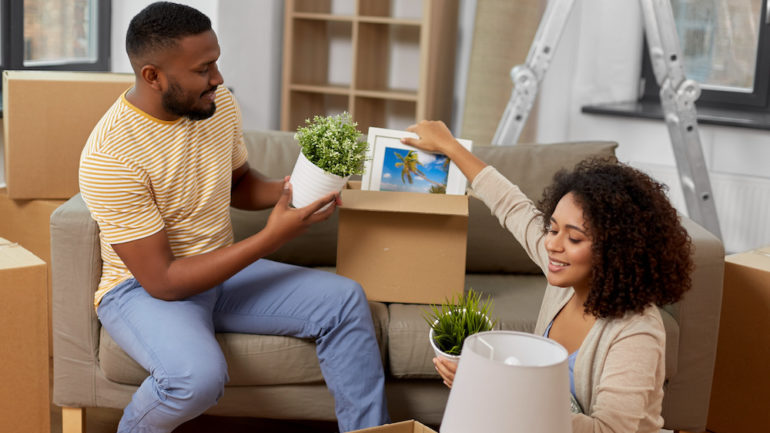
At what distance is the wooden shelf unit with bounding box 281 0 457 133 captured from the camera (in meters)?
3.88

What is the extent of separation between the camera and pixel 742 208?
12.1 ft

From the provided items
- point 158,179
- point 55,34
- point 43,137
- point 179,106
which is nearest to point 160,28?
point 179,106

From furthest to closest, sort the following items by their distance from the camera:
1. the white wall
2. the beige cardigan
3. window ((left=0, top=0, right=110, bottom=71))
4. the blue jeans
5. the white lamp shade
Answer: the white wall
window ((left=0, top=0, right=110, bottom=71))
the blue jeans
the beige cardigan
the white lamp shade

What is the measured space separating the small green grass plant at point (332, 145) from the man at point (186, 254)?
0.09 meters

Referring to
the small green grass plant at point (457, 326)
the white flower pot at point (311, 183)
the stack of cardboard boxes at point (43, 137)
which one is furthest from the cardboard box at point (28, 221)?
the small green grass plant at point (457, 326)

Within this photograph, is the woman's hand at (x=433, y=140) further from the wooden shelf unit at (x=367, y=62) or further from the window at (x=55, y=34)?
the window at (x=55, y=34)

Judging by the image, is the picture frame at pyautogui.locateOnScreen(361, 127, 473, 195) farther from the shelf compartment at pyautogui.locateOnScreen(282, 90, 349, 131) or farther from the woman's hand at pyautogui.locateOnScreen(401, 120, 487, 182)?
the shelf compartment at pyautogui.locateOnScreen(282, 90, 349, 131)

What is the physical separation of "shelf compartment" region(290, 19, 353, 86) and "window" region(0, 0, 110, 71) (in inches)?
33.7

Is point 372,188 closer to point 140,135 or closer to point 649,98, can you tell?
point 140,135

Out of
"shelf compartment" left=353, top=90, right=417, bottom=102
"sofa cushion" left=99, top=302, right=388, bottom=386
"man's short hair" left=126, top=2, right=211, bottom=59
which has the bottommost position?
"sofa cushion" left=99, top=302, right=388, bottom=386

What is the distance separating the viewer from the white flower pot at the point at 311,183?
1888 millimetres

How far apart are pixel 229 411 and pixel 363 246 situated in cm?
50

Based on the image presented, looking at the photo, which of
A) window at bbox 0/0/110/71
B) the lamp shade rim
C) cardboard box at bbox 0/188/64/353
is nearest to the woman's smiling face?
the lamp shade rim

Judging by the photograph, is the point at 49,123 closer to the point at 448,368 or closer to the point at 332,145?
the point at 332,145
